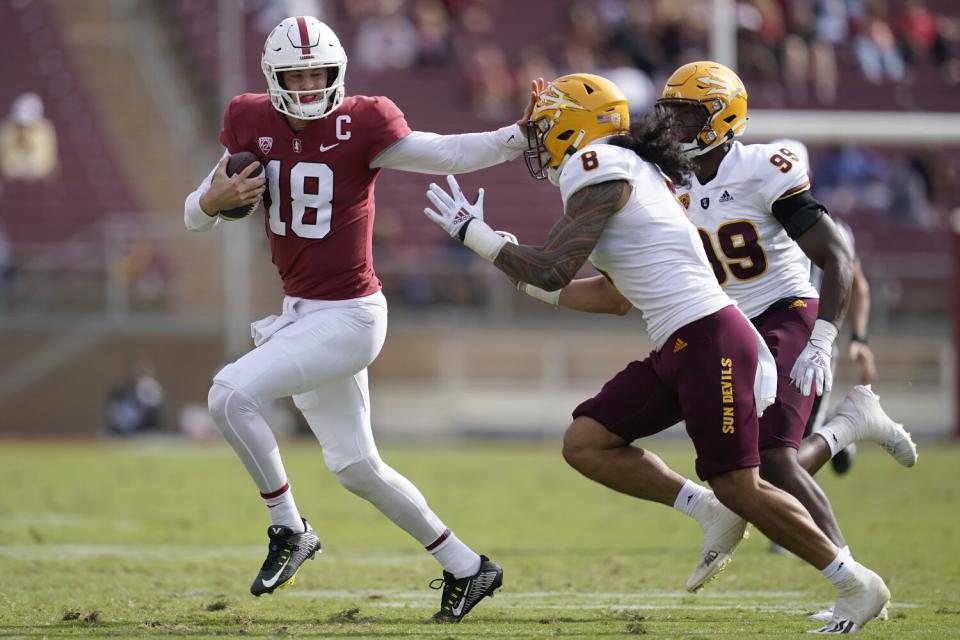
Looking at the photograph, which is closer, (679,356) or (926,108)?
(679,356)

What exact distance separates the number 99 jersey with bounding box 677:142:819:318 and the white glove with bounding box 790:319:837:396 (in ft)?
1.54

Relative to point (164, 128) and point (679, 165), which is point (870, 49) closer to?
point (164, 128)

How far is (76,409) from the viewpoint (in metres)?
18.5

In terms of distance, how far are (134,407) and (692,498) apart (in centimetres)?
1274

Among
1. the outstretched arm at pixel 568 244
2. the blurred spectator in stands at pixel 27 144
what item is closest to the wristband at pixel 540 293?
the outstretched arm at pixel 568 244

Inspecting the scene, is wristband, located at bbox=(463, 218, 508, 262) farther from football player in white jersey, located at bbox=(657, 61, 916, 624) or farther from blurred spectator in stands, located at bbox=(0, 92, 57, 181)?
blurred spectator in stands, located at bbox=(0, 92, 57, 181)

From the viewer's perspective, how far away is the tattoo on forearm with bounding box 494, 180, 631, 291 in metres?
4.99

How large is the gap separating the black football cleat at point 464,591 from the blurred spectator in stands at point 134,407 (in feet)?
40.3

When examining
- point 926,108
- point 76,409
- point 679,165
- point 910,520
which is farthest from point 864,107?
point 679,165

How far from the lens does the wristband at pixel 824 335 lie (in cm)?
547

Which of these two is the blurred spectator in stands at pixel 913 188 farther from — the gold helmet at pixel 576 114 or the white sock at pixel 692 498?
the gold helmet at pixel 576 114

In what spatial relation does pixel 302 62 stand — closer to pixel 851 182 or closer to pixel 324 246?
pixel 324 246

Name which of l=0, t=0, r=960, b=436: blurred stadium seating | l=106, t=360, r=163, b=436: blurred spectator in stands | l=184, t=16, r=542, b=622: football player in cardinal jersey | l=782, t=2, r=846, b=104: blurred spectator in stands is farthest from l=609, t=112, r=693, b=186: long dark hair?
l=106, t=360, r=163, b=436: blurred spectator in stands

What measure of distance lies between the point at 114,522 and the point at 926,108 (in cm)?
1101
